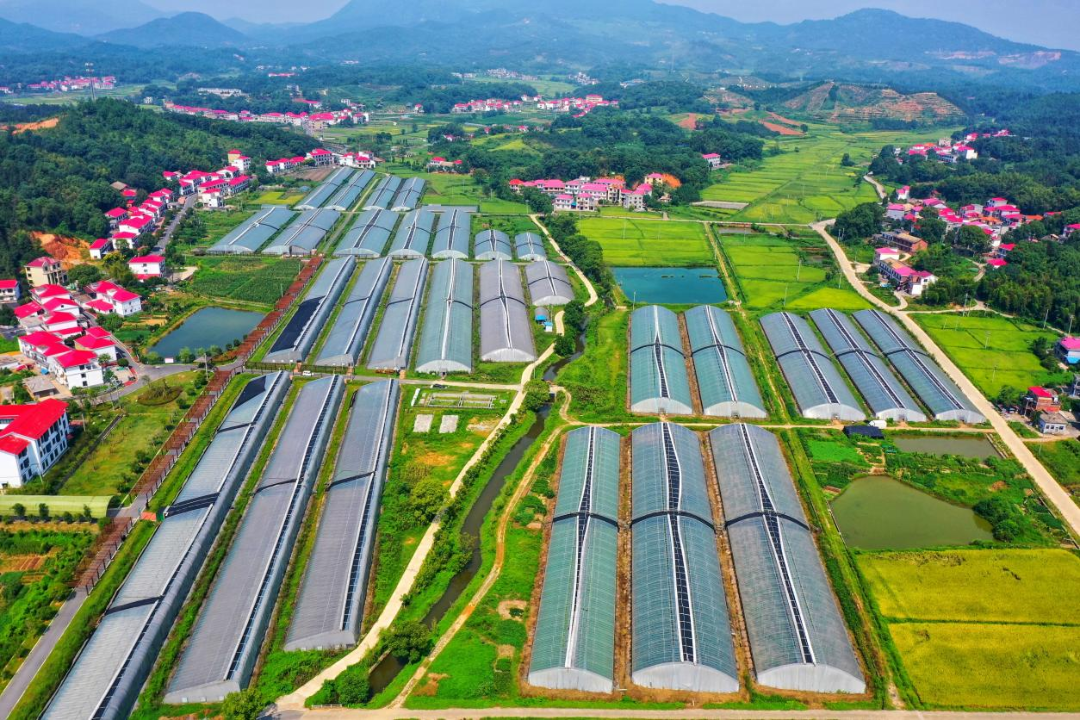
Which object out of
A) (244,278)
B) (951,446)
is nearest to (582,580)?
(951,446)

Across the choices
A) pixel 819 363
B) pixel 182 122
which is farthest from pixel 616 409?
pixel 182 122

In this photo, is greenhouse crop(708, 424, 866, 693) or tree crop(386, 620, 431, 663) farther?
tree crop(386, 620, 431, 663)

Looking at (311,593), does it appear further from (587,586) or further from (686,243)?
(686,243)

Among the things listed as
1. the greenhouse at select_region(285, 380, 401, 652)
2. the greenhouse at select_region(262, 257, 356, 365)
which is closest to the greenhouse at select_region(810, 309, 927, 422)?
the greenhouse at select_region(285, 380, 401, 652)

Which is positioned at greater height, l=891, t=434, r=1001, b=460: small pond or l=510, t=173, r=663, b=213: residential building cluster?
l=510, t=173, r=663, b=213: residential building cluster

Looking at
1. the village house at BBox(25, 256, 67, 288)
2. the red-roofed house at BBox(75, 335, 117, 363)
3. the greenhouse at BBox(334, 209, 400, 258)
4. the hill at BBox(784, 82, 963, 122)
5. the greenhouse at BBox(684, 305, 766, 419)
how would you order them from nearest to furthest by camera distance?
the greenhouse at BBox(684, 305, 766, 419), the red-roofed house at BBox(75, 335, 117, 363), the village house at BBox(25, 256, 67, 288), the greenhouse at BBox(334, 209, 400, 258), the hill at BBox(784, 82, 963, 122)

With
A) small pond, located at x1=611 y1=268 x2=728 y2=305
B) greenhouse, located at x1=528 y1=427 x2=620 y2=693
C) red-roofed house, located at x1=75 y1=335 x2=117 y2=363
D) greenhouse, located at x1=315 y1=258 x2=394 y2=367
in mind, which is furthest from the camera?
small pond, located at x1=611 y1=268 x2=728 y2=305

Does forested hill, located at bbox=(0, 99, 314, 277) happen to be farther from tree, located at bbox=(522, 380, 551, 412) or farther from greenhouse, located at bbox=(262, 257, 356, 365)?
tree, located at bbox=(522, 380, 551, 412)

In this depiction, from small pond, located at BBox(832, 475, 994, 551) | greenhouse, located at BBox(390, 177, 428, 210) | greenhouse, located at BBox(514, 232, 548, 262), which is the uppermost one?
greenhouse, located at BBox(390, 177, 428, 210)
